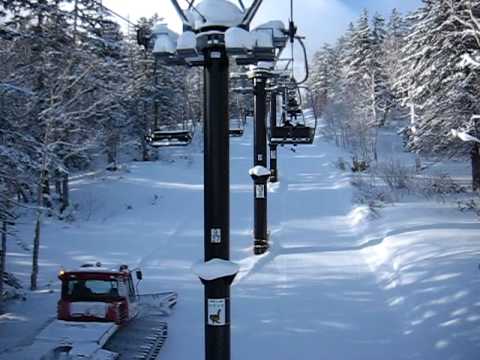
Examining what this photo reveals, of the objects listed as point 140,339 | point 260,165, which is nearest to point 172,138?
point 140,339

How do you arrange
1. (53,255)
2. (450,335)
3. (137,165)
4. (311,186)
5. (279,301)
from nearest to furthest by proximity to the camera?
(450,335), (279,301), (53,255), (311,186), (137,165)

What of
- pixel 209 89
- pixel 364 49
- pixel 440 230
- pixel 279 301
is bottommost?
pixel 279 301

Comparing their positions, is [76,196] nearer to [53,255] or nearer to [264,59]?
[53,255]

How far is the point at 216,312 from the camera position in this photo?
5.86m

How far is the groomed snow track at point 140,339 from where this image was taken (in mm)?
9039

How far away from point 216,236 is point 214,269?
369mm

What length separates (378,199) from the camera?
2500 centimetres

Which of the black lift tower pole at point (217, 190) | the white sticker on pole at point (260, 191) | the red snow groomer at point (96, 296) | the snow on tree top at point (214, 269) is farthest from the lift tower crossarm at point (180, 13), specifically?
the white sticker on pole at point (260, 191)

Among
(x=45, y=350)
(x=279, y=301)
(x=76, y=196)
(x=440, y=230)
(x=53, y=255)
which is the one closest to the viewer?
(x=45, y=350)

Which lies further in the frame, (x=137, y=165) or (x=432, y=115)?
(x=137, y=165)

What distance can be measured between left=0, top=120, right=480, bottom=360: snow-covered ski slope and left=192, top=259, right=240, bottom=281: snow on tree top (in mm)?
4049

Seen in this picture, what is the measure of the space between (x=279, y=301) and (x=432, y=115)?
15339 mm

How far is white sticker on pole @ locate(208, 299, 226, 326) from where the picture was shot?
230 inches

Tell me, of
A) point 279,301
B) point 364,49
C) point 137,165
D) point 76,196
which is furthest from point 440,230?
point 364,49
